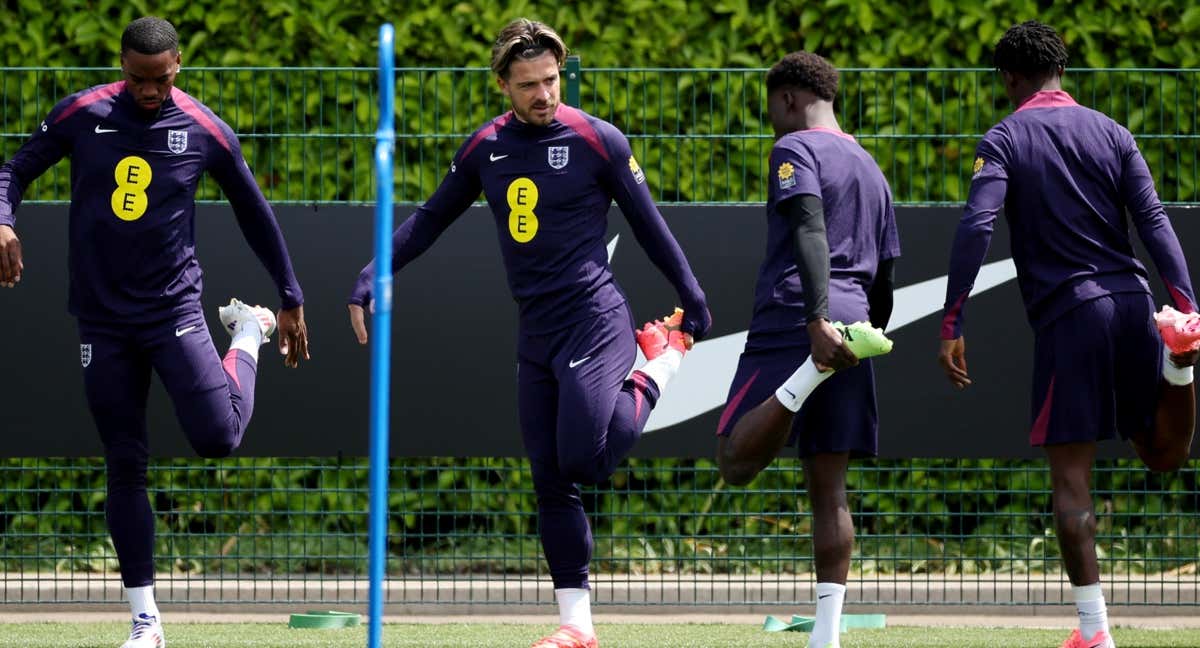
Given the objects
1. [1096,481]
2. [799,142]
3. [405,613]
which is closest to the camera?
[799,142]

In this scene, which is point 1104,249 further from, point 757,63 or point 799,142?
point 757,63

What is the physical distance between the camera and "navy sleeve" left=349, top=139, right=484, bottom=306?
233 inches

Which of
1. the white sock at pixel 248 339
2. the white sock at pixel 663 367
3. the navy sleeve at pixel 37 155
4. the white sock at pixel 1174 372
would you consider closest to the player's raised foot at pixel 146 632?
the white sock at pixel 248 339

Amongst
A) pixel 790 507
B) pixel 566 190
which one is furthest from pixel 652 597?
pixel 566 190

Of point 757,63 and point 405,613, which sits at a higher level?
point 757,63

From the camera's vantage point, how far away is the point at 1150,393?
18.6 feet

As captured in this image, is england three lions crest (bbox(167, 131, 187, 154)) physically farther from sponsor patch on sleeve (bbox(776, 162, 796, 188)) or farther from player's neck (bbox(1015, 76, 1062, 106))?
player's neck (bbox(1015, 76, 1062, 106))

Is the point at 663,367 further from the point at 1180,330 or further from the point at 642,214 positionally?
the point at 1180,330

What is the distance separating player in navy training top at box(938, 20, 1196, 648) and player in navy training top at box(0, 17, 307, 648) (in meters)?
2.58

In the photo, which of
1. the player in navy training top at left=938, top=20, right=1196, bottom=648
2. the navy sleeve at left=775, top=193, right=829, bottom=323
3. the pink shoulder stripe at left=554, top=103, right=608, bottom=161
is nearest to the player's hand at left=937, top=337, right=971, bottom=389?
the player in navy training top at left=938, top=20, right=1196, bottom=648

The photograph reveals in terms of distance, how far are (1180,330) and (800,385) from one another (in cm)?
126

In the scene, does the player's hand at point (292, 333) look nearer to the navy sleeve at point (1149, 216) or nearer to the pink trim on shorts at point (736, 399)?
the pink trim on shorts at point (736, 399)

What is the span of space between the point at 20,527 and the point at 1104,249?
5.24 meters

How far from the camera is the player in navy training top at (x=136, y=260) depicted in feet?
19.4
